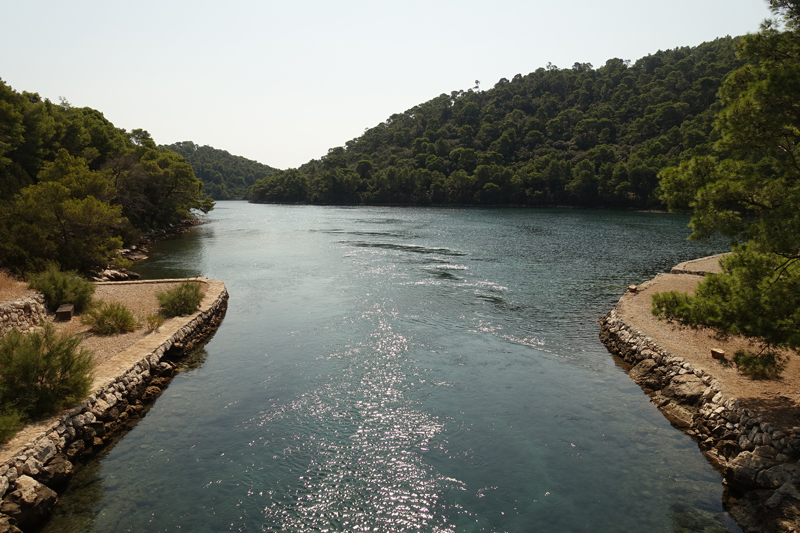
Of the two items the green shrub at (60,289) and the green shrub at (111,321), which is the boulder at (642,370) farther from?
the green shrub at (60,289)

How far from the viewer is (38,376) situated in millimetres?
11281

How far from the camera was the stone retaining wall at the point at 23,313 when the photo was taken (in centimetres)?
1616

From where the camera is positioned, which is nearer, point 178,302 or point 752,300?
point 752,300

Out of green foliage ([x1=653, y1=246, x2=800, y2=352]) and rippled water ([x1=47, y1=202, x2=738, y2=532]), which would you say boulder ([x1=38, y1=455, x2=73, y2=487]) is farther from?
green foliage ([x1=653, y1=246, x2=800, y2=352])

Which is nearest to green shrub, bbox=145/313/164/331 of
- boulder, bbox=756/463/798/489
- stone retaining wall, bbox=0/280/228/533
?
stone retaining wall, bbox=0/280/228/533

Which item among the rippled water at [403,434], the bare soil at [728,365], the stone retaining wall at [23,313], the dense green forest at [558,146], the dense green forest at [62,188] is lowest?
the rippled water at [403,434]

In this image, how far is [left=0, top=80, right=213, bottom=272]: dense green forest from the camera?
23.3 metres

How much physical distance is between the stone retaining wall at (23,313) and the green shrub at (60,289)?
508 mm

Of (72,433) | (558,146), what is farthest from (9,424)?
(558,146)

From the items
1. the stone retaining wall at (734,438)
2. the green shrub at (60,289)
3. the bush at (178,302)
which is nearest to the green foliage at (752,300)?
Result: the stone retaining wall at (734,438)

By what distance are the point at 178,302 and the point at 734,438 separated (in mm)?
20992

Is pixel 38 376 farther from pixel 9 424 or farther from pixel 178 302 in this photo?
pixel 178 302

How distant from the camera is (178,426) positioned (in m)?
12.8

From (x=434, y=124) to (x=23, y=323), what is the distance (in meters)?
187
